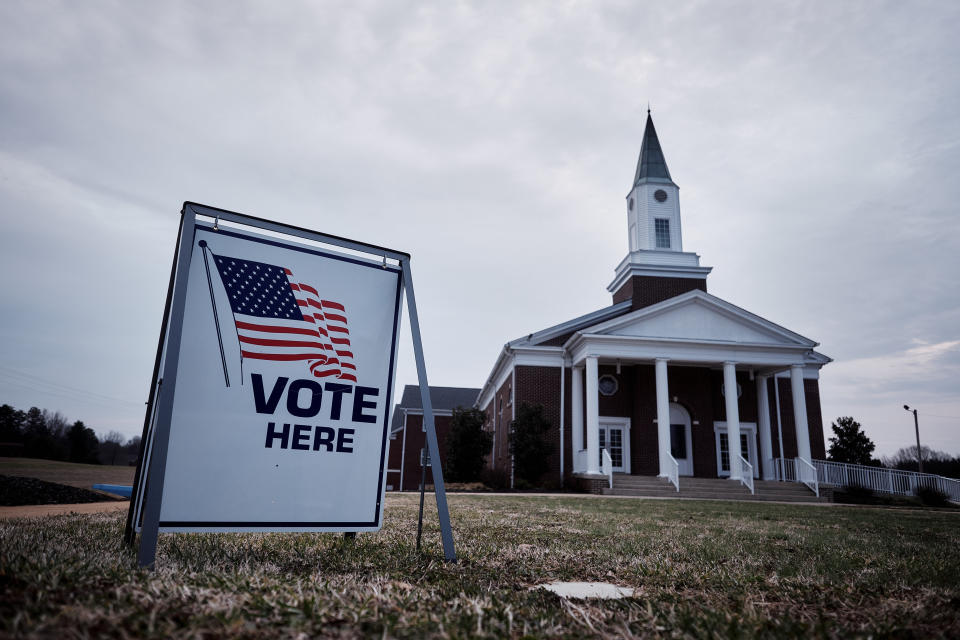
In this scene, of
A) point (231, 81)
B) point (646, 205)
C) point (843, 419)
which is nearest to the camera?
point (231, 81)

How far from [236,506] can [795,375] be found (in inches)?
952

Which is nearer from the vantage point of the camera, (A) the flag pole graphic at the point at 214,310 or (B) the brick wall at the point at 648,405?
(A) the flag pole graphic at the point at 214,310

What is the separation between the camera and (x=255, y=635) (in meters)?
1.54

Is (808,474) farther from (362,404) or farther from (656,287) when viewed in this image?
(362,404)

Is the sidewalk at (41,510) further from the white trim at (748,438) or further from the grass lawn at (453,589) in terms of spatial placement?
the white trim at (748,438)

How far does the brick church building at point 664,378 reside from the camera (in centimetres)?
2184

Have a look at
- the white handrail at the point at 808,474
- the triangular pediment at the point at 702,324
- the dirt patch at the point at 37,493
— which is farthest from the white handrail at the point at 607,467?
the dirt patch at the point at 37,493

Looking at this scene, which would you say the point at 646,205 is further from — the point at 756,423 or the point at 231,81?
the point at 231,81

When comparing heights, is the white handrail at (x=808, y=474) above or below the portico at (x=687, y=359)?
below

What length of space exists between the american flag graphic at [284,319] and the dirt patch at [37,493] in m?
7.63

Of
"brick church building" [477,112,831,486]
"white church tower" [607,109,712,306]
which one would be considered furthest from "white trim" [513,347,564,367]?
"white church tower" [607,109,712,306]

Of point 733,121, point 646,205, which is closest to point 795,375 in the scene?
point 646,205

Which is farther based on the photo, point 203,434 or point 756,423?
point 756,423

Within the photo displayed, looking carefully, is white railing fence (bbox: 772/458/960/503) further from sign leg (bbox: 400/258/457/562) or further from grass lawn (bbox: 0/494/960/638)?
sign leg (bbox: 400/258/457/562)
